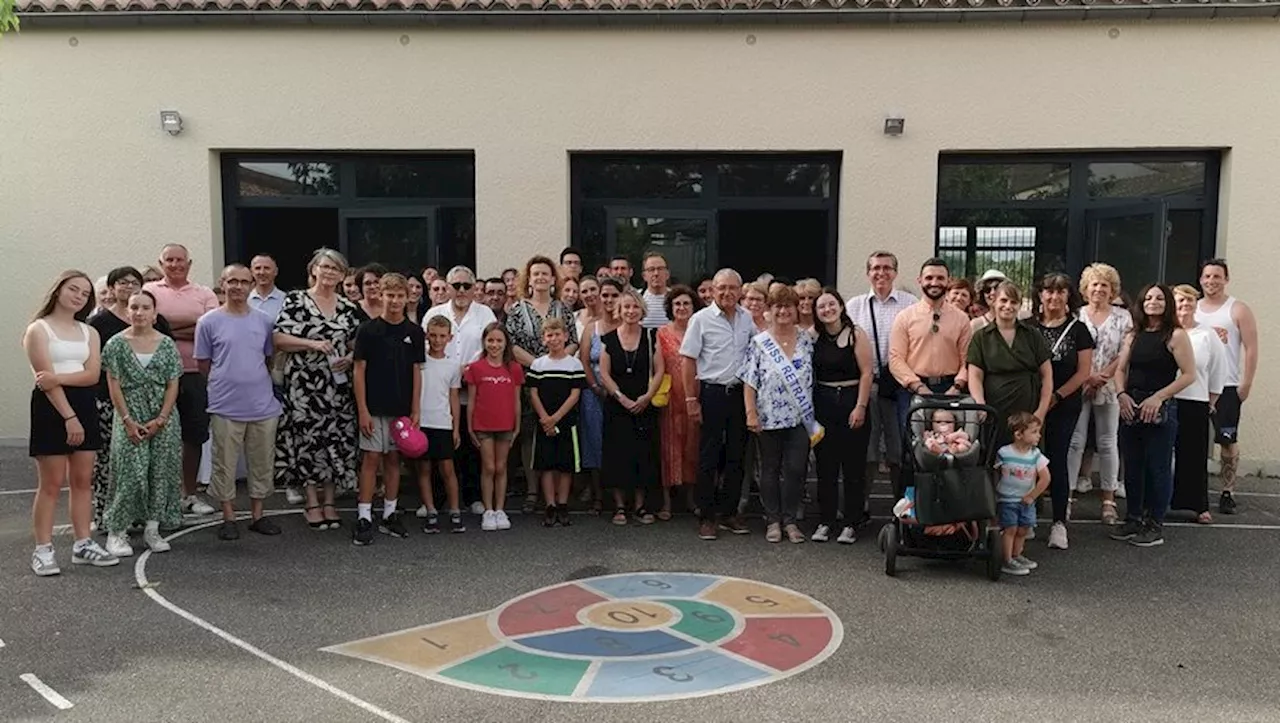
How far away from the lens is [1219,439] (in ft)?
25.2

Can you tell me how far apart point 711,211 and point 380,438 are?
5039mm

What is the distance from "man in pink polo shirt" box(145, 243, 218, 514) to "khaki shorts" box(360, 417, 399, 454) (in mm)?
1300

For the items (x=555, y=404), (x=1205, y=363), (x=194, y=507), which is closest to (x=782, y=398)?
(x=555, y=404)

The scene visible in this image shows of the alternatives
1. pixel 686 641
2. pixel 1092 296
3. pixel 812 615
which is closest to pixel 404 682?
pixel 686 641

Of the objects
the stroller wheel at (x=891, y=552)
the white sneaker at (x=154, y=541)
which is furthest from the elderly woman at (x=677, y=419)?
the white sneaker at (x=154, y=541)

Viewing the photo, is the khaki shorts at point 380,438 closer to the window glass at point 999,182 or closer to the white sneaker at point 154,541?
the white sneaker at point 154,541

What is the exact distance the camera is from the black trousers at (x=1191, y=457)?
7.02 m

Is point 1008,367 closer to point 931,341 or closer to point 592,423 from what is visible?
point 931,341

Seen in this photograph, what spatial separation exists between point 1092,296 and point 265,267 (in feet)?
21.7

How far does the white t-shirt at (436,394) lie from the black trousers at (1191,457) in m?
5.70

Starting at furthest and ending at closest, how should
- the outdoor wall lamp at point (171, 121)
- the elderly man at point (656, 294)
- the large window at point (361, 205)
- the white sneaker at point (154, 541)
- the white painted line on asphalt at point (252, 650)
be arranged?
the large window at point (361, 205), the outdoor wall lamp at point (171, 121), the elderly man at point (656, 294), the white sneaker at point (154, 541), the white painted line on asphalt at point (252, 650)

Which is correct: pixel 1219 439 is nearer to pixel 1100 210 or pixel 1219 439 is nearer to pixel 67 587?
pixel 1100 210

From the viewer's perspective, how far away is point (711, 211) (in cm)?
1011

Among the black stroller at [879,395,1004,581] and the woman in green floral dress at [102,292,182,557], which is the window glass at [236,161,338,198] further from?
the black stroller at [879,395,1004,581]
